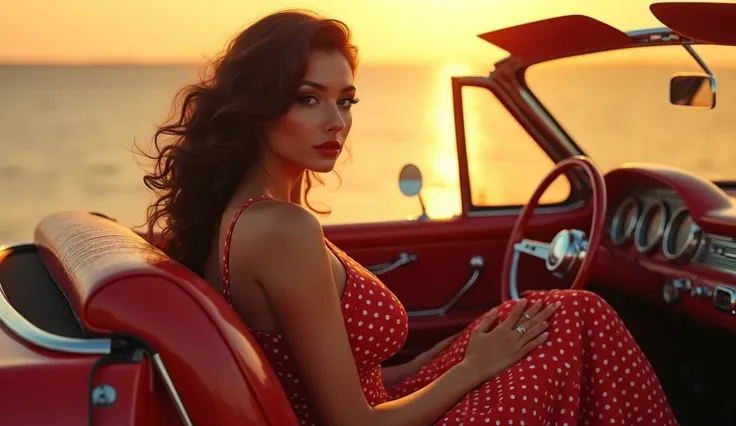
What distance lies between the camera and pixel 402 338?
204 cm

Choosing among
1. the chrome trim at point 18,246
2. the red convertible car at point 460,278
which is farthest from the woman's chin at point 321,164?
the chrome trim at point 18,246

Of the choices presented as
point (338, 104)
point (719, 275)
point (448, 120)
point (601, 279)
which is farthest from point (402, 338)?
point (448, 120)

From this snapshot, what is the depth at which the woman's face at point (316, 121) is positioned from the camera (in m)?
1.91

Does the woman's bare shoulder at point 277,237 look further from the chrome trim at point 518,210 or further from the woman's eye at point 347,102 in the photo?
the chrome trim at point 518,210

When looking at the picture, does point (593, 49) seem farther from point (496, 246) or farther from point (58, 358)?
point (58, 358)

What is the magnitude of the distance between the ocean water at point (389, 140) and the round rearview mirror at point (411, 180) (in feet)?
0.46

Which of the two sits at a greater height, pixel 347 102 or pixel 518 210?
pixel 347 102

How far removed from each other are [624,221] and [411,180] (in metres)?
0.73

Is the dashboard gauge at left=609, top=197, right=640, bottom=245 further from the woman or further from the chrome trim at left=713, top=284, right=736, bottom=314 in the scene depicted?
the woman

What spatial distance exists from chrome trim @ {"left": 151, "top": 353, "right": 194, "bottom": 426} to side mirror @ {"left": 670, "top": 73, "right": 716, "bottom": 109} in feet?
6.16

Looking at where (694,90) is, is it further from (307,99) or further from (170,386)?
(170,386)

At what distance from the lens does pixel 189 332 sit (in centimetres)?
145

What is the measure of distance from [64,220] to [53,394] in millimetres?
969

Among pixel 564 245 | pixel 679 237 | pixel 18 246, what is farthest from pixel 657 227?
pixel 18 246
